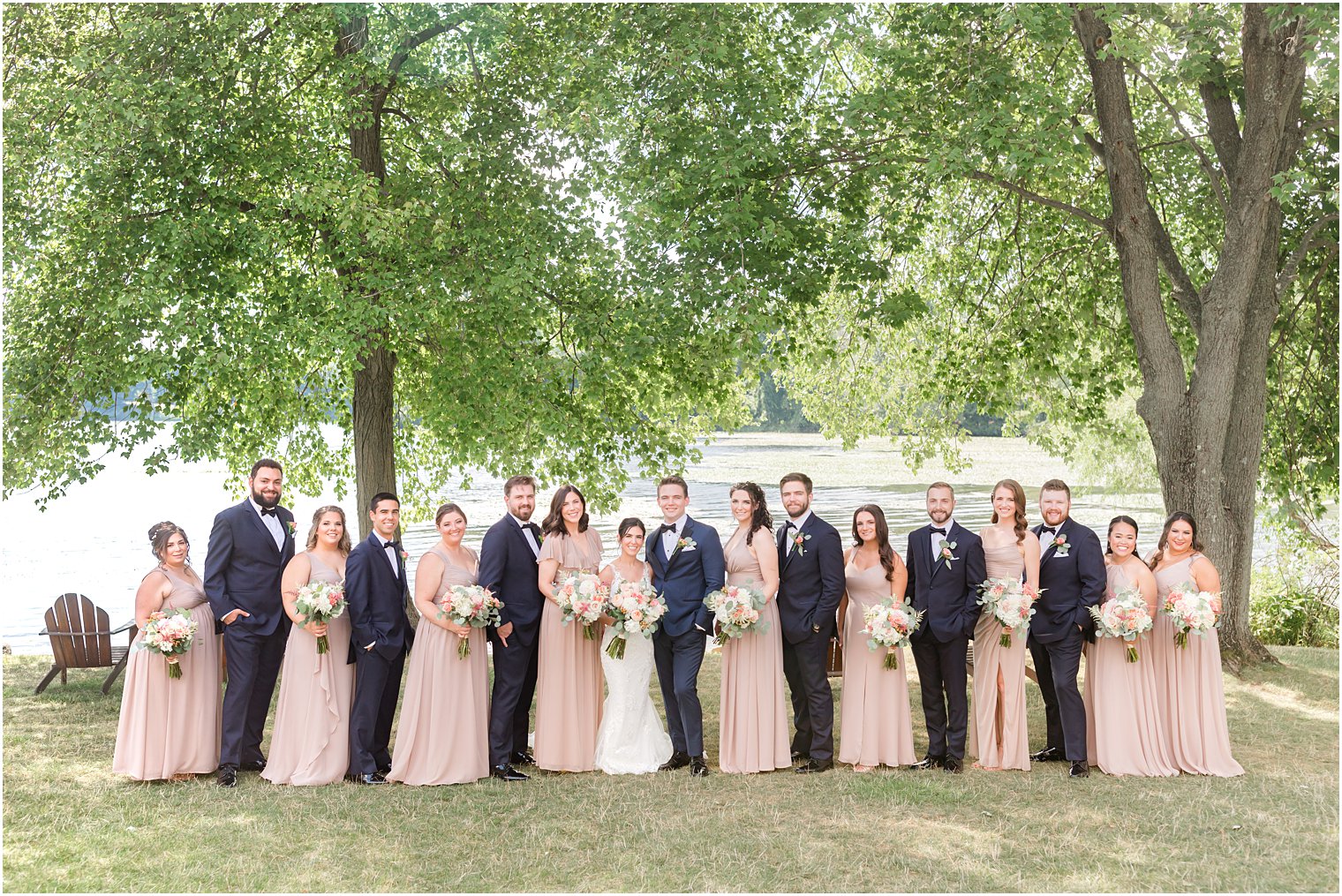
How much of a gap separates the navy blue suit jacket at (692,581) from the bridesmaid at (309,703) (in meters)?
2.45

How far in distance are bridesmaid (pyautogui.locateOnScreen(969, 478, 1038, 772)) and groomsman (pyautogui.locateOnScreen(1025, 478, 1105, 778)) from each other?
17 cm

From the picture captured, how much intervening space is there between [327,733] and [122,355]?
604 cm

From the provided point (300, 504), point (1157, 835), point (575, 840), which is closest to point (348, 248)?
point (575, 840)

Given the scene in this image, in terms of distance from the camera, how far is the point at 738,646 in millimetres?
8820

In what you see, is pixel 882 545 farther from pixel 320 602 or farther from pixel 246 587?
pixel 246 587

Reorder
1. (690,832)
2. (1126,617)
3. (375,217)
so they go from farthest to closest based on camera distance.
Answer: (375,217)
(1126,617)
(690,832)

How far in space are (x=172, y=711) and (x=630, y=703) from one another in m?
3.39

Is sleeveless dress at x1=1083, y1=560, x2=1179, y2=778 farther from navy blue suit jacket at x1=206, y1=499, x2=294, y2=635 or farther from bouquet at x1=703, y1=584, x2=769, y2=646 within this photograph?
navy blue suit jacket at x1=206, y1=499, x2=294, y2=635

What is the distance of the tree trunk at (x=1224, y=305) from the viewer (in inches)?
497

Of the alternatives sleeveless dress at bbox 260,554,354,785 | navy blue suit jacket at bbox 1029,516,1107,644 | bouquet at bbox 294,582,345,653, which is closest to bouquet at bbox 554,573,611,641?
bouquet at bbox 294,582,345,653

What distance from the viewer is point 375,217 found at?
38.6 feet

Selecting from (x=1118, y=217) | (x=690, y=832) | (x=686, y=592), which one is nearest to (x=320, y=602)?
(x=686, y=592)

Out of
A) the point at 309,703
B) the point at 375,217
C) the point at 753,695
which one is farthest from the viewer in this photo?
the point at 375,217

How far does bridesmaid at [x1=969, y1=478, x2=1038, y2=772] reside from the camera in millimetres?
8719
